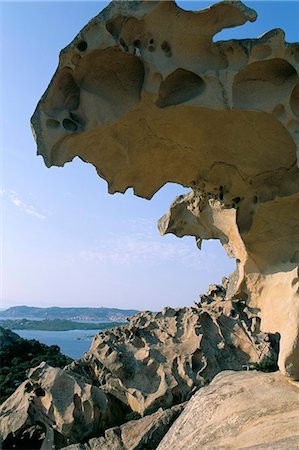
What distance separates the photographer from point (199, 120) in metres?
3.96

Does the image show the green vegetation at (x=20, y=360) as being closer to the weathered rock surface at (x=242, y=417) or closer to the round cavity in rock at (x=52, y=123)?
the weathered rock surface at (x=242, y=417)

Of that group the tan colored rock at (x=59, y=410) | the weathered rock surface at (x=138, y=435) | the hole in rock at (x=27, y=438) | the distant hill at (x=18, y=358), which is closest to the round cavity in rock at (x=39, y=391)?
the tan colored rock at (x=59, y=410)

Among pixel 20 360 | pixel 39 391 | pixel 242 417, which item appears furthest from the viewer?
pixel 20 360

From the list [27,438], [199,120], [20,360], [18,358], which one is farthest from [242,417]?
[18,358]

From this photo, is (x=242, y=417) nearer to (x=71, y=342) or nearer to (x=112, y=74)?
(x=112, y=74)

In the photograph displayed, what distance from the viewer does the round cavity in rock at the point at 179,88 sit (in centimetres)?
365

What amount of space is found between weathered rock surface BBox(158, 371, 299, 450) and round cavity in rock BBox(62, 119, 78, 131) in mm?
2604

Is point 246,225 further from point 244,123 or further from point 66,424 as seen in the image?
point 66,424

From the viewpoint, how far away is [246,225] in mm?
4684

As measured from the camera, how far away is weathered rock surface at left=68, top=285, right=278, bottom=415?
346 inches

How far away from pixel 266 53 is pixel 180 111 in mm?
816

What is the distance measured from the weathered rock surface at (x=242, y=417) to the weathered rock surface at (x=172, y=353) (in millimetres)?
4547

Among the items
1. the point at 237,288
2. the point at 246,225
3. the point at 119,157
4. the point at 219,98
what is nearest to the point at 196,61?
the point at 219,98

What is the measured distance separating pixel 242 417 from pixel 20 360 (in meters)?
17.1
